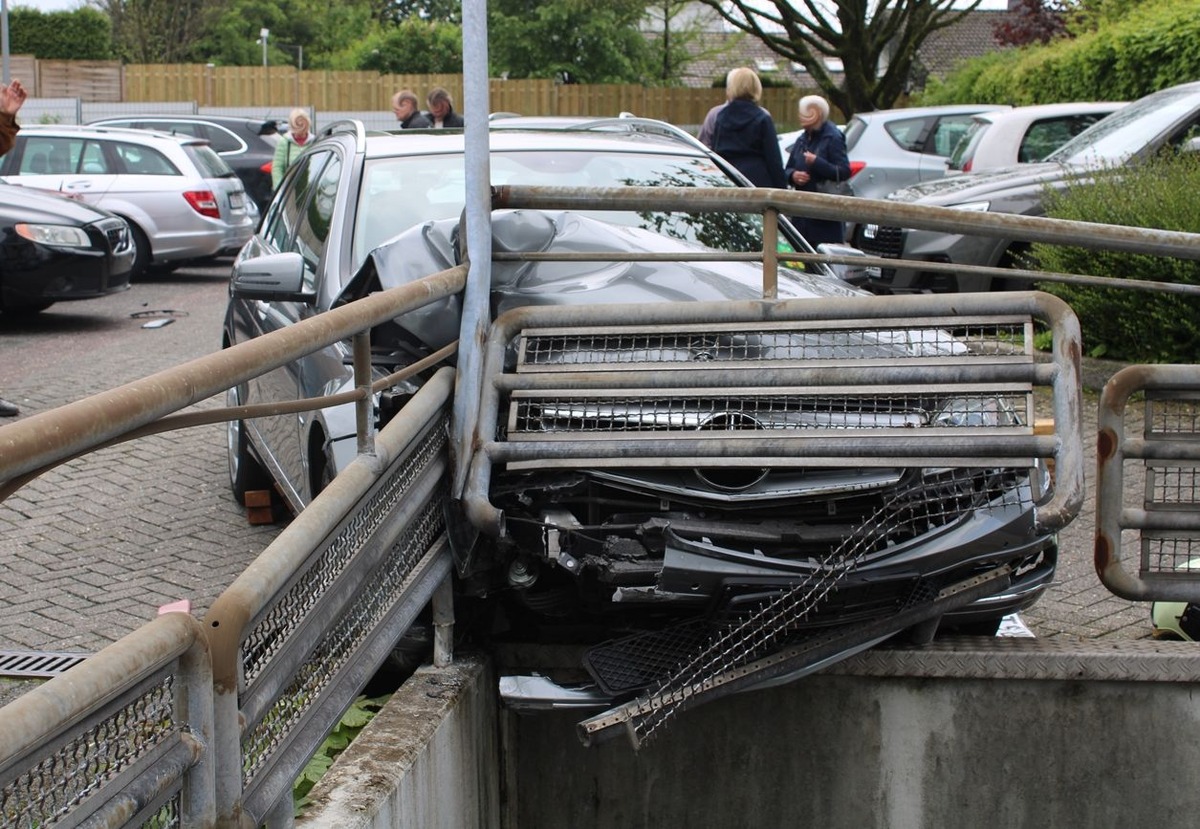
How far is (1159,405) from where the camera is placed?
173 inches

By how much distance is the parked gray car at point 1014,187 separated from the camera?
34.8ft

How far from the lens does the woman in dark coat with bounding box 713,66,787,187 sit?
Result: 963cm

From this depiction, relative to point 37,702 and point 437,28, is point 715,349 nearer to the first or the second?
point 37,702

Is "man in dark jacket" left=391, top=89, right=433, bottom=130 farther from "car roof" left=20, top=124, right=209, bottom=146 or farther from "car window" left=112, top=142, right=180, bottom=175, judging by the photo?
"car roof" left=20, top=124, right=209, bottom=146

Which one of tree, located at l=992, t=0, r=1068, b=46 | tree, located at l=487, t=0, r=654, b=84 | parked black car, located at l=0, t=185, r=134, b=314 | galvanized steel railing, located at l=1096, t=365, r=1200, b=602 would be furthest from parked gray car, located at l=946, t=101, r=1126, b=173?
tree, located at l=487, t=0, r=654, b=84

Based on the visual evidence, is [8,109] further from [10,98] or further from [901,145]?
[901,145]

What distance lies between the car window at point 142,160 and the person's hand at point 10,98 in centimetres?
738

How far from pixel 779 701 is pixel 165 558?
2.89 metres

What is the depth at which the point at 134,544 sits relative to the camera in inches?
240

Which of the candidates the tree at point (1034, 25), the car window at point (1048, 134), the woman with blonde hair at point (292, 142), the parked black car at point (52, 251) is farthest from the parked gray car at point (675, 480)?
the tree at point (1034, 25)

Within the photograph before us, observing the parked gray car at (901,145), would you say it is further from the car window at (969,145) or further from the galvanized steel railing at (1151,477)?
the galvanized steel railing at (1151,477)

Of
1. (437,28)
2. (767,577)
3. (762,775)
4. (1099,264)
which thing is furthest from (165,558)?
(437,28)

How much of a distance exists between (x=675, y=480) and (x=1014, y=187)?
813 centimetres

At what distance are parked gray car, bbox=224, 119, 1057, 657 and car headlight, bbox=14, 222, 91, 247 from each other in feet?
25.2
